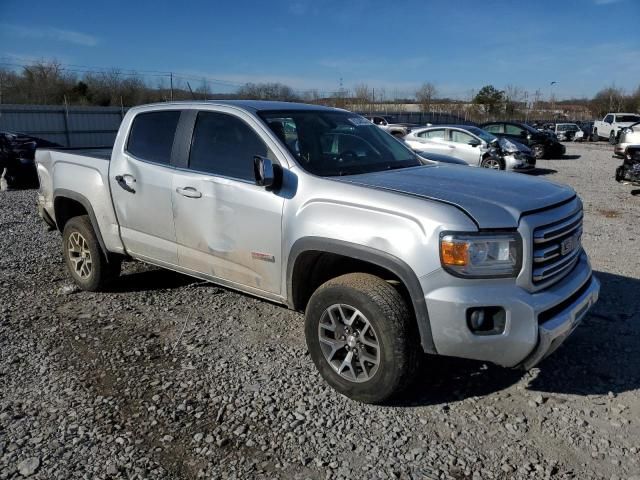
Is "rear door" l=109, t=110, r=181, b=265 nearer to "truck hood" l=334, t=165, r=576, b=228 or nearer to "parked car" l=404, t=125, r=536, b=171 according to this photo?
"truck hood" l=334, t=165, r=576, b=228

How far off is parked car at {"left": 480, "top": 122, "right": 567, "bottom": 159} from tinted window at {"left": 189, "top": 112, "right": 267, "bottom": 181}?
19.7 m

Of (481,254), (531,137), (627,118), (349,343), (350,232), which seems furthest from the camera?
(627,118)

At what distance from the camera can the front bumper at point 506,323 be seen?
112 inches

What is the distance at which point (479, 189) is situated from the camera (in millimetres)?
3344

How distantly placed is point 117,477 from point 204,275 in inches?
70.2

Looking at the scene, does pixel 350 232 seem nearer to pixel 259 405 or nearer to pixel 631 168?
pixel 259 405

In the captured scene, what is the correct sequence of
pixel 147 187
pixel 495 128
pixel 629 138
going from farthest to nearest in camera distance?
1. pixel 495 128
2. pixel 629 138
3. pixel 147 187

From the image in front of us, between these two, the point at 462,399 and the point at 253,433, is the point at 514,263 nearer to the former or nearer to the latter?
the point at 462,399

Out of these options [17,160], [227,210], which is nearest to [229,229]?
[227,210]

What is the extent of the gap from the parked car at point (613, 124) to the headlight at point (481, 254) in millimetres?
33626

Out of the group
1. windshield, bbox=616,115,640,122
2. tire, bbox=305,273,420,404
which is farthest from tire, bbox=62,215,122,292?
windshield, bbox=616,115,640,122

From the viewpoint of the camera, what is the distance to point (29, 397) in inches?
135

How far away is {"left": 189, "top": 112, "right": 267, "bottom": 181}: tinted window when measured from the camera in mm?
3854

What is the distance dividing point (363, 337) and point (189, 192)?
178cm
